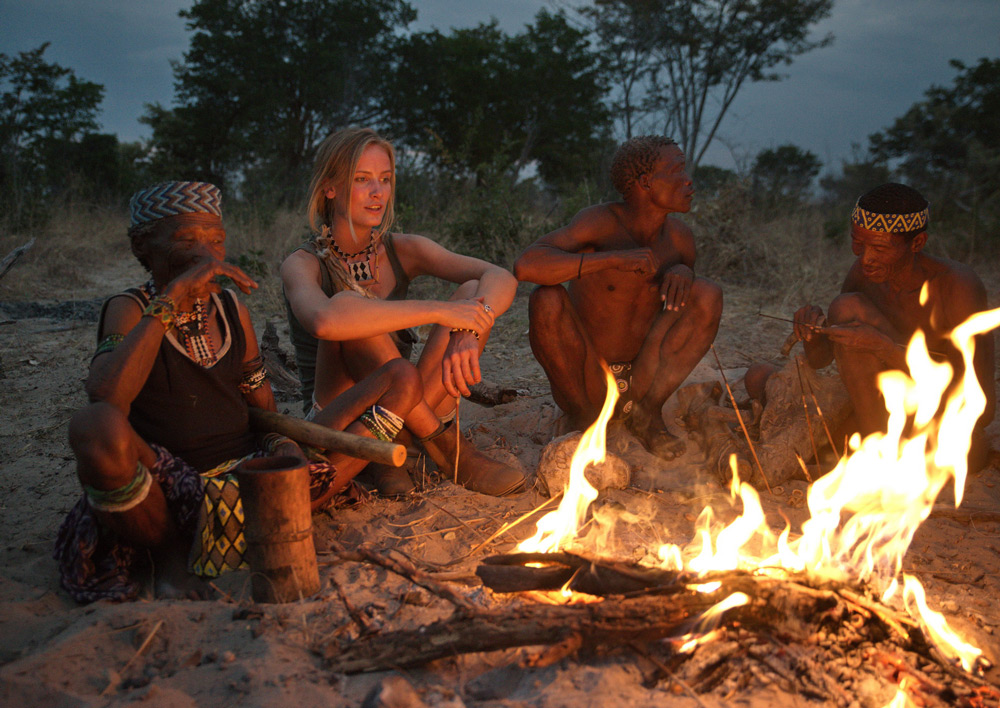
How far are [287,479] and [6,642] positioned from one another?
838 mm

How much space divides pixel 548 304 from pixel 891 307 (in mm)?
1649

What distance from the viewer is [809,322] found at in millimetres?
A: 3254

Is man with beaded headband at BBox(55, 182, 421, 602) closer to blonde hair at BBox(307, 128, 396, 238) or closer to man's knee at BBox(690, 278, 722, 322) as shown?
blonde hair at BBox(307, 128, 396, 238)

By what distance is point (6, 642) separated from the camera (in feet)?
6.04

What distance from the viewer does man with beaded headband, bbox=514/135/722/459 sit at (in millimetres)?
3498

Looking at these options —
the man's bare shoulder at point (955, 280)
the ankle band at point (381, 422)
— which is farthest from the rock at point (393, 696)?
the man's bare shoulder at point (955, 280)

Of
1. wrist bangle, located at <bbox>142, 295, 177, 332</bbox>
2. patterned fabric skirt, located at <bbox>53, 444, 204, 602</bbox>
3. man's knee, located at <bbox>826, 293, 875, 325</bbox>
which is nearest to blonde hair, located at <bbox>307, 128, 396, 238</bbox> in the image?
wrist bangle, located at <bbox>142, 295, 177, 332</bbox>

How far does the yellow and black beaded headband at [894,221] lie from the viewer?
3.04 metres

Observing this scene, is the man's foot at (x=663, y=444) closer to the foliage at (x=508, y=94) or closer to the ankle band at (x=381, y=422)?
the ankle band at (x=381, y=422)

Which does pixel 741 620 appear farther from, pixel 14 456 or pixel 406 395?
pixel 14 456

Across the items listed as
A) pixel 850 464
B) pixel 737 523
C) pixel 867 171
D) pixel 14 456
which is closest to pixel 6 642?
pixel 14 456

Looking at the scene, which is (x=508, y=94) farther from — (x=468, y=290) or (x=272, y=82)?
(x=468, y=290)

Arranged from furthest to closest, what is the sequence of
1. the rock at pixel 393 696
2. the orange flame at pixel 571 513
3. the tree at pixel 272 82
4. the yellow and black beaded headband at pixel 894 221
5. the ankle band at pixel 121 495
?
the tree at pixel 272 82 < the yellow and black beaded headband at pixel 894 221 < the orange flame at pixel 571 513 < the ankle band at pixel 121 495 < the rock at pixel 393 696

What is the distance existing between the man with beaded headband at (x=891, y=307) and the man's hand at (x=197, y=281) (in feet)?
8.09
